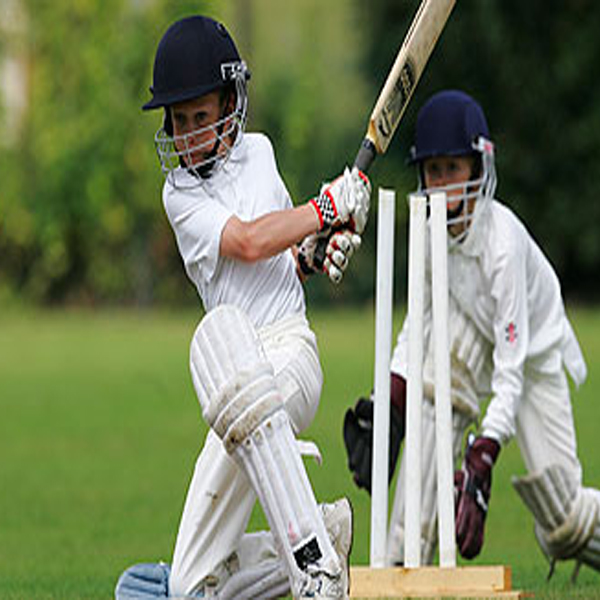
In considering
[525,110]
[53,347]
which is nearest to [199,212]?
[53,347]

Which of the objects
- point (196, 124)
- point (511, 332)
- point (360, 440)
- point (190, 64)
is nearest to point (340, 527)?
point (196, 124)

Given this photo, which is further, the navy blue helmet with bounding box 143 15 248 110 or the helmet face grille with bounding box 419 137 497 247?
the helmet face grille with bounding box 419 137 497 247

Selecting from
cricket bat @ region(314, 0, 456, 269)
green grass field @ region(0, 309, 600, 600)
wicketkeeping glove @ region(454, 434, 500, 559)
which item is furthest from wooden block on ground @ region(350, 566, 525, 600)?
cricket bat @ region(314, 0, 456, 269)

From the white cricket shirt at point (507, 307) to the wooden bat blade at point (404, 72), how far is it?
1003 mm

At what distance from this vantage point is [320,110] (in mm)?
32031

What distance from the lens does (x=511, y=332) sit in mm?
5531

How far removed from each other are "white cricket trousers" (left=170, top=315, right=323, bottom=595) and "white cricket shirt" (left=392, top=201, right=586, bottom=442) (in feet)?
3.90

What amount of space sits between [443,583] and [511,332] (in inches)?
43.2

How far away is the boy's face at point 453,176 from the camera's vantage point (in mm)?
5750

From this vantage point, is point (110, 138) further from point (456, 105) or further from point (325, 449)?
point (456, 105)

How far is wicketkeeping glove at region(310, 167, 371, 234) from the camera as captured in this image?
4258 millimetres

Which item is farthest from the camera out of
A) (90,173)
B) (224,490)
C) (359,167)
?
(90,173)

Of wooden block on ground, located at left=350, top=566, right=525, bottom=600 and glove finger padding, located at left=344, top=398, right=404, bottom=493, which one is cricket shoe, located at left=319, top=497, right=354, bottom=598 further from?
glove finger padding, located at left=344, top=398, right=404, bottom=493

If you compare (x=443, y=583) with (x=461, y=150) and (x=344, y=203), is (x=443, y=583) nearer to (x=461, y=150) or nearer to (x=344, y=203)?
(x=344, y=203)
